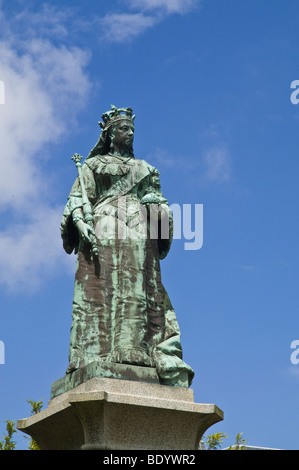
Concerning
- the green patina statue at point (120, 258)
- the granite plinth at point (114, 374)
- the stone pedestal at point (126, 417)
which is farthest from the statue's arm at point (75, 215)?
the stone pedestal at point (126, 417)

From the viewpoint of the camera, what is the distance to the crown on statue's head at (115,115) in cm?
1163

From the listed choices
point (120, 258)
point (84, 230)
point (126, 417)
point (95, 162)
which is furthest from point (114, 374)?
point (95, 162)

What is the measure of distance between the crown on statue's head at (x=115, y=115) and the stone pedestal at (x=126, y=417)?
4.53 m

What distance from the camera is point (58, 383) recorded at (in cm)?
1005

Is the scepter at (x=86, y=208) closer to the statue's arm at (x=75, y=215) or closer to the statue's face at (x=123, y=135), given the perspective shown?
the statue's arm at (x=75, y=215)

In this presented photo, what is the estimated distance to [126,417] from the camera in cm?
886

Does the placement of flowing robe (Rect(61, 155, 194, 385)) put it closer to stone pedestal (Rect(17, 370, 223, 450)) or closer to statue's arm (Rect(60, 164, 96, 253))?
statue's arm (Rect(60, 164, 96, 253))

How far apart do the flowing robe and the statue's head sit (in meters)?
0.23

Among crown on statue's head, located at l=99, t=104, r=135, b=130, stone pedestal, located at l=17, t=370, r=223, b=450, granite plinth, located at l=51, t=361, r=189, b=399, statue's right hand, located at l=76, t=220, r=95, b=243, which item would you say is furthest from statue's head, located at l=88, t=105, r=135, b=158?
stone pedestal, located at l=17, t=370, r=223, b=450

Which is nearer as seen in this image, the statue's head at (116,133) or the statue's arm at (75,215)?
the statue's arm at (75,215)

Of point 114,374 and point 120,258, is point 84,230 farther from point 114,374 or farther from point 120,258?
point 114,374
